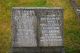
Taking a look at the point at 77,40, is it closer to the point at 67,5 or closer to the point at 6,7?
the point at 67,5

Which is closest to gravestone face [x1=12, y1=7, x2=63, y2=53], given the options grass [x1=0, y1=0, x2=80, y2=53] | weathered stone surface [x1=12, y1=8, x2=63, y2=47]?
weathered stone surface [x1=12, y1=8, x2=63, y2=47]

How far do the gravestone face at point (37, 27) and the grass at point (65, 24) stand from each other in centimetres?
96

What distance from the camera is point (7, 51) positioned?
846 centimetres

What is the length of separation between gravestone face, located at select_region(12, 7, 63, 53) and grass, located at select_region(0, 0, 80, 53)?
965 mm

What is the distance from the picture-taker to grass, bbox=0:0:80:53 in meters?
8.84

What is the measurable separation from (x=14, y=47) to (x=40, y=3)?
335 centimetres

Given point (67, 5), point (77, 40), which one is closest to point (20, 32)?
point (77, 40)

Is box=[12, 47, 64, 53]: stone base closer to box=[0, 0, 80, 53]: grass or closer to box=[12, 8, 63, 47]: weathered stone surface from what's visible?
box=[12, 8, 63, 47]: weathered stone surface

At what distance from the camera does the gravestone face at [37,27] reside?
766 centimetres

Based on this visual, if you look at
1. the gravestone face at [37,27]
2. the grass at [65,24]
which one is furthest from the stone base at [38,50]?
the grass at [65,24]

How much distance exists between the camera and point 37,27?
25.4 ft

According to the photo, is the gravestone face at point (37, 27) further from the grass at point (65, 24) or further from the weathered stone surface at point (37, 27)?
the grass at point (65, 24)

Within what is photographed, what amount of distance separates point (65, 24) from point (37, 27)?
2298mm

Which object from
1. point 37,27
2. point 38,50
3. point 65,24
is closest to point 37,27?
point 37,27
